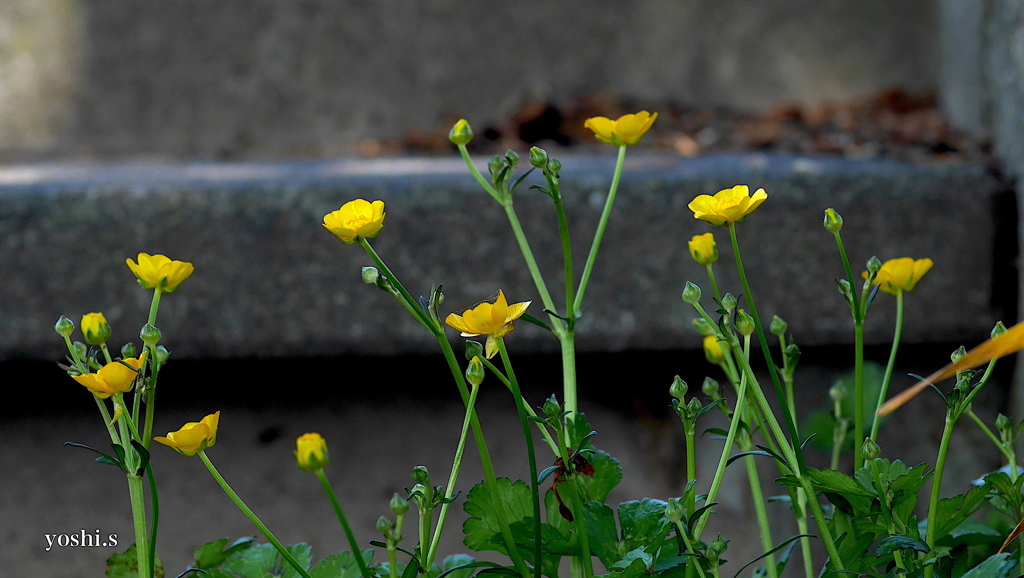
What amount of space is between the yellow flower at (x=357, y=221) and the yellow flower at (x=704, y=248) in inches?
7.6

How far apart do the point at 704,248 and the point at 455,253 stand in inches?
22.1

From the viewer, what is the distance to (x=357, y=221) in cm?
44

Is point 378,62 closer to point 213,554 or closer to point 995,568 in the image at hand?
point 213,554

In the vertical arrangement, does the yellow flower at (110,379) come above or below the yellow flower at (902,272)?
above

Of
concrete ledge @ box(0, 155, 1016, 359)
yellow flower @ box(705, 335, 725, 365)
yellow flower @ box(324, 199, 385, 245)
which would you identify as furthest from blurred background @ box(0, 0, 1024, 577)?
yellow flower @ box(324, 199, 385, 245)

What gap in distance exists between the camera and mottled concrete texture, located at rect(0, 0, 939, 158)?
5.69 ft

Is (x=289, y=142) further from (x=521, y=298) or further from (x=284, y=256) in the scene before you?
(x=521, y=298)

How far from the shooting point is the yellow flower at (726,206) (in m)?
0.43

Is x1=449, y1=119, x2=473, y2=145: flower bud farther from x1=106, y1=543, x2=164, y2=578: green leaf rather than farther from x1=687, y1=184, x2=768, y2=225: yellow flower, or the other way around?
x1=106, y1=543, x2=164, y2=578: green leaf

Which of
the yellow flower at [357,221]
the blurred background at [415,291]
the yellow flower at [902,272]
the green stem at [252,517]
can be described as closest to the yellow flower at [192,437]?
the green stem at [252,517]

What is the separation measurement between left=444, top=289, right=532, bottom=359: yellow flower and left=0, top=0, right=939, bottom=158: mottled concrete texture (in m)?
1.41

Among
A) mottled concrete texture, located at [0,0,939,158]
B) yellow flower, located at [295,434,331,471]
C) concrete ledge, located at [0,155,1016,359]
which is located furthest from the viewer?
mottled concrete texture, located at [0,0,939,158]

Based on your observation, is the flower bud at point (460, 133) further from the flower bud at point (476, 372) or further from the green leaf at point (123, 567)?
the green leaf at point (123, 567)

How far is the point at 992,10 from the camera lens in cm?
114
